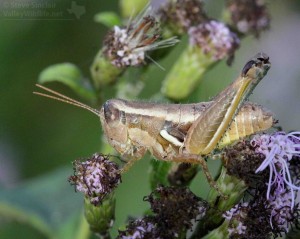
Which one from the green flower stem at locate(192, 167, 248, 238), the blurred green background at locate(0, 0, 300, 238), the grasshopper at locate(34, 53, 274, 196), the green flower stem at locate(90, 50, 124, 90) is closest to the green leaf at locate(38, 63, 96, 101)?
the green flower stem at locate(90, 50, 124, 90)

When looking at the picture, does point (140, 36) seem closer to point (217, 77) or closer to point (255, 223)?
point (255, 223)

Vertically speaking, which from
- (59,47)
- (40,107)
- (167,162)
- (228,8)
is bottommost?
(167,162)

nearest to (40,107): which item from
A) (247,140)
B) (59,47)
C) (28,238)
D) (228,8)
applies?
(59,47)

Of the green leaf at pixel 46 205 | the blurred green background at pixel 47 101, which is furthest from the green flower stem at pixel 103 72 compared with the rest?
the blurred green background at pixel 47 101

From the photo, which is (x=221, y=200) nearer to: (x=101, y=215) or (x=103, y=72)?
(x=101, y=215)

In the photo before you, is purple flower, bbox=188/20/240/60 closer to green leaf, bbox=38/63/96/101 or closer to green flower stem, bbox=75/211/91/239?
green leaf, bbox=38/63/96/101

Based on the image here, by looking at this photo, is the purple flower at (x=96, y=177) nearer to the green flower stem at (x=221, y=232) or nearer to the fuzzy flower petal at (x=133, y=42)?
the green flower stem at (x=221, y=232)
